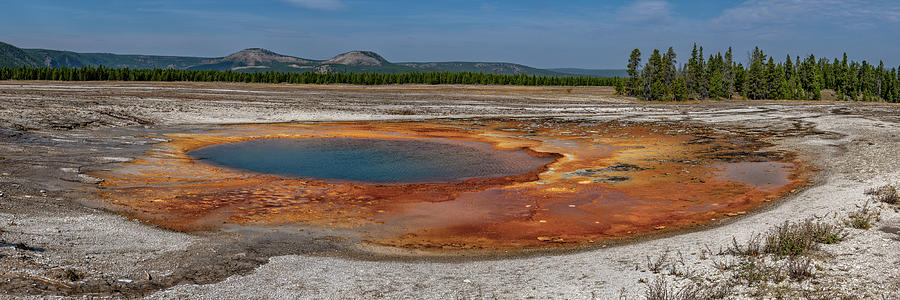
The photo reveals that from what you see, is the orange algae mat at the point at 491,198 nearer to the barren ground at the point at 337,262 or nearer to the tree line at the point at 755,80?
the barren ground at the point at 337,262

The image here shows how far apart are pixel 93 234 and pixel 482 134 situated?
80.2 ft

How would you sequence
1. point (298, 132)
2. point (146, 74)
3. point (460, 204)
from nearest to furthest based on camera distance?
point (460, 204) → point (298, 132) → point (146, 74)

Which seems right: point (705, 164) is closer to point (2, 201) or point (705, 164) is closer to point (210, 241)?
point (210, 241)

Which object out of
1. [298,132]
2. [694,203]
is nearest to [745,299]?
[694,203]

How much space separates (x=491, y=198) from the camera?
52.1 ft

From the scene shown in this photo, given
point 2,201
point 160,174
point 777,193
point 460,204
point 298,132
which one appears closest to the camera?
point 2,201

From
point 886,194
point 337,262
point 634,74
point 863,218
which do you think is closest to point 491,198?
point 337,262

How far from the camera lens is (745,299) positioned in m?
7.68

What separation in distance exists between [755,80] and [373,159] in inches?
3695

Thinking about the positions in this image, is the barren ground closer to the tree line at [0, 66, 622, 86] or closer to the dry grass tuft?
the dry grass tuft


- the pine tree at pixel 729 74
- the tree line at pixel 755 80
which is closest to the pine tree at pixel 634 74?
the tree line at pixel 755 80

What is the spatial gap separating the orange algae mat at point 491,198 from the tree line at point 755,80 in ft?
207

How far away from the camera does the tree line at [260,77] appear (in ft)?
342

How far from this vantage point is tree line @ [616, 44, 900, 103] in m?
85.3
